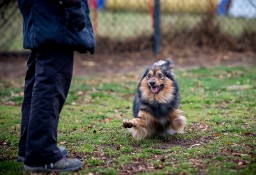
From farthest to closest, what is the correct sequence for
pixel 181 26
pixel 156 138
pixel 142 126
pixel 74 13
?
pixel 181 26 < pixel 156 138 < pixel 142 126 < pixel 74 13

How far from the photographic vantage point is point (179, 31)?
11.4 m

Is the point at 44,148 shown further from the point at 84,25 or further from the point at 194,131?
the point at 194,131

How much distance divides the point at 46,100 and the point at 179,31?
800 cm

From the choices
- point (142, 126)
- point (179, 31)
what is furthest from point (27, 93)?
point (179, 31)

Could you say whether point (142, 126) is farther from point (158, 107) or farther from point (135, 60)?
point (135, 60)

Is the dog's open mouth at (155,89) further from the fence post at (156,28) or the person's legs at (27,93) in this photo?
the fence post at (156,28)

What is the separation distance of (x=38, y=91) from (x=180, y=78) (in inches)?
212

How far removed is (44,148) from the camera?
12.8 ft

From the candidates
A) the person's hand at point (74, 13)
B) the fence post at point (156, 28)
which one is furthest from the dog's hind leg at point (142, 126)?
the fence post at point (156, 28)

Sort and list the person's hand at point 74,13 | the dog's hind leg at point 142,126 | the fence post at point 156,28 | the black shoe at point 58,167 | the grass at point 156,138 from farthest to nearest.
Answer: the fence post at point 156,28 < the dog's hind leg at point 142,126 < the grass at point 156,138 < the black shoe at point 58,167 < the person's hand at point 74,13

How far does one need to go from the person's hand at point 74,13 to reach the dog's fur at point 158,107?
5.68ft

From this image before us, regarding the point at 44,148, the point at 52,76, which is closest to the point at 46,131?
the point at 44,148

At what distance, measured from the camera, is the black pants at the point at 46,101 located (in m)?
3.85

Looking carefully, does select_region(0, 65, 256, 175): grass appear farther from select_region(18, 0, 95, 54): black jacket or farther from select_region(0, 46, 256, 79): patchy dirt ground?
select_region(18, 0, 95, 54): black jacket
